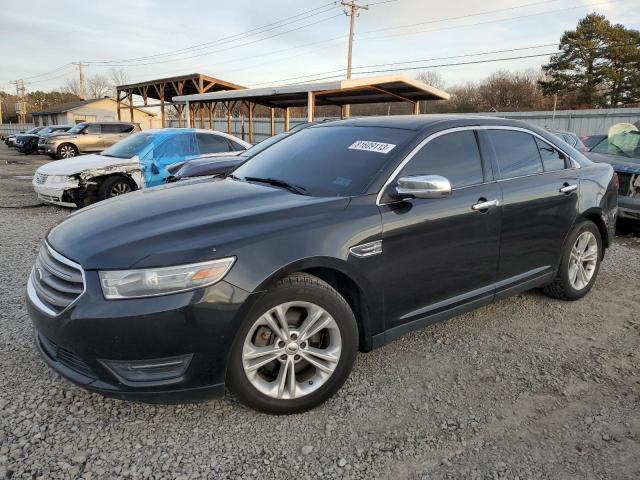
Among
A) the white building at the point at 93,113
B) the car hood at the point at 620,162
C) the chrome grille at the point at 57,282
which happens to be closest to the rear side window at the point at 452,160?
the chrome grille at the point at 57,282

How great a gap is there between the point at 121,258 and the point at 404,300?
169 centimetres

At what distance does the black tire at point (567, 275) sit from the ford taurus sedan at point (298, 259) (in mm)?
244

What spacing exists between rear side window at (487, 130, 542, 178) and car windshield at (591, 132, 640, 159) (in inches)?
190

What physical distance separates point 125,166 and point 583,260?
24.5 ft

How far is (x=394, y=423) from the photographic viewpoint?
2764mm

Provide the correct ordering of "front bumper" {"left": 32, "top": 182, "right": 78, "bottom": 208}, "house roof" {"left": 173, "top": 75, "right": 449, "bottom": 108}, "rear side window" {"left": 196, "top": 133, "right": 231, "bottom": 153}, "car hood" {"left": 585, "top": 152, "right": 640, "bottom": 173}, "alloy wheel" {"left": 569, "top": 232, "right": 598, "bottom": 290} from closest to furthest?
"alloy wheel" {"left": 569, "top": 232, "right": 598, "bottom": 290}
"car hood" {"left": 585, "top": 152, "right": 640, "bottom": 173}
"front bumper" {"left": 32, "top": 182, "right": 78, "bottom": 208}
"rear side window" {"left": 196, "top": 133, "right": 231, "bottom": 153}
"house roof" {"left": 173, "top": 75, "right": 449, "bottom": 108}

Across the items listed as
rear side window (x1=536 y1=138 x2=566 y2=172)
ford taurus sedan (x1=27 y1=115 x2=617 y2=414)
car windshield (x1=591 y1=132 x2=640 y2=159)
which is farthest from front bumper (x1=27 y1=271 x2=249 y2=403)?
car windshield (x1=591 y1=132 x2=640 y2=159)

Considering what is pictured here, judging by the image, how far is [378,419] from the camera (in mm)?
2797

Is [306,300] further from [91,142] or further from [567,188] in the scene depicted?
[91,142]

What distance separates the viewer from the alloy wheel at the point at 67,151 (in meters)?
21.4

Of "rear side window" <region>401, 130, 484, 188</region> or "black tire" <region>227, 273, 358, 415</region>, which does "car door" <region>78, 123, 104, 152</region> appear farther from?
"black tire" <region>227, 273, 358, 415</region>

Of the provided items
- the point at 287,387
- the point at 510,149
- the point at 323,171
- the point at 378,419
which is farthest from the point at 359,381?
the point at 510,149

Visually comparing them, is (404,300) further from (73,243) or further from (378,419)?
(73,243)

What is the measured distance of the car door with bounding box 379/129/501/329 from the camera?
3076 millimetres
